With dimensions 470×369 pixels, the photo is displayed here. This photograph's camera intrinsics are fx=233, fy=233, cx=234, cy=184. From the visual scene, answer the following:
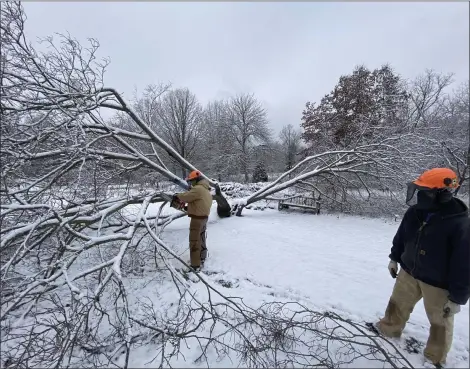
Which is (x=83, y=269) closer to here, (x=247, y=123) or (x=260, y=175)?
(x=260, y=175)

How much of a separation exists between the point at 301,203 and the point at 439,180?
309 inches

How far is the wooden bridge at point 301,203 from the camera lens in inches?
359

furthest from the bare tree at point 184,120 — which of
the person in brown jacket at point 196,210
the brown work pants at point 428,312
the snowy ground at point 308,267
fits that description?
the brown work pants at point 428,312

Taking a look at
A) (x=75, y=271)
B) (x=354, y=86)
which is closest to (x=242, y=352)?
(x=75, y=271)

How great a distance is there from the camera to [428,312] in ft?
7.33

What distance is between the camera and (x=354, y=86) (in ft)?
47.5

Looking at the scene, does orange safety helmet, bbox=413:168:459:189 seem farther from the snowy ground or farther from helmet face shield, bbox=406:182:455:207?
the snowy ground

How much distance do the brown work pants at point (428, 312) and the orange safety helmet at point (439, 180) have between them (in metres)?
0.95

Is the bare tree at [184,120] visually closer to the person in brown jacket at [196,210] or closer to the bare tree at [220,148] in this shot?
the bare tree at [220,148]

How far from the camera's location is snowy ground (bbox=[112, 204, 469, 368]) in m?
2.81

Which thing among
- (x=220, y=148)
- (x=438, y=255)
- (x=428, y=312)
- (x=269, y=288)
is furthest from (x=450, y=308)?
(x=220, y=148)

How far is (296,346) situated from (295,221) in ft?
18.3

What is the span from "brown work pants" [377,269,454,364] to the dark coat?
101mm

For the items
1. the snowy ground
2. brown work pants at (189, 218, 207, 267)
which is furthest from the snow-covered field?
brown work pants at (189, 218, 207, 267)
